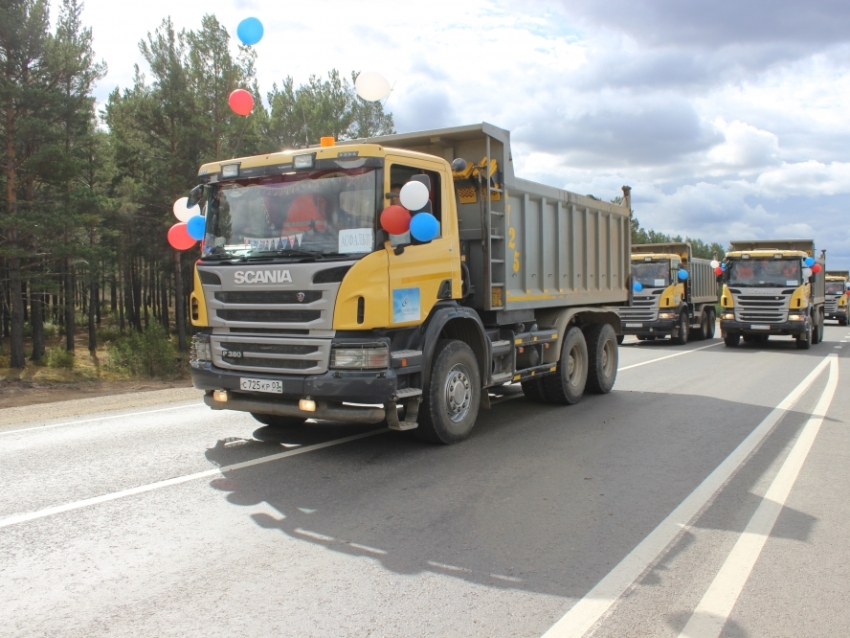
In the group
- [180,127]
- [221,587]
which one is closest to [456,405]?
[221,587]

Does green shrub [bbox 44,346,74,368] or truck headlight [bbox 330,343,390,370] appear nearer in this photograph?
truck headlight [bbox 330,343,390,370]

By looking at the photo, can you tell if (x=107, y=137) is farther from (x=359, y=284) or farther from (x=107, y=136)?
(x=359, y=284)

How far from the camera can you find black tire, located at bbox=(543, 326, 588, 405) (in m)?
9.54

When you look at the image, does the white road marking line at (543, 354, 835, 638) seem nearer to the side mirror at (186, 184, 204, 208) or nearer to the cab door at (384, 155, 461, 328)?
the cab door at (384, 155, 461, 328)

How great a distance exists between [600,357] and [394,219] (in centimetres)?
570

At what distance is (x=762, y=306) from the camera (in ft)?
67.8

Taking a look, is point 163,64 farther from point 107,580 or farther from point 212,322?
point 107,580

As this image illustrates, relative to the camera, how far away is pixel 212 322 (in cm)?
670

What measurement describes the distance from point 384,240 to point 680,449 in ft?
11.9

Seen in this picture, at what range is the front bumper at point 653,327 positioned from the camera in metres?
22.0

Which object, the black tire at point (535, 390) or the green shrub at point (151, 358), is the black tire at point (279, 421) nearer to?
the black tire at point (535, 390)

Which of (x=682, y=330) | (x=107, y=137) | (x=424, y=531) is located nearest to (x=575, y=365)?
(x=424, y=531)

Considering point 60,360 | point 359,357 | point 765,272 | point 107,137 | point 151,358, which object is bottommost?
point 60,360

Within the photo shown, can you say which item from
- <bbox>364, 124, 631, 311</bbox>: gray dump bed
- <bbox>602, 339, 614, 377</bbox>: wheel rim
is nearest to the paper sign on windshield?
<bbox>364, 124, 631, 311</bbox>: gray dump bed
